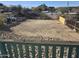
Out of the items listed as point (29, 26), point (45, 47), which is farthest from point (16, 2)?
point (45, 47)

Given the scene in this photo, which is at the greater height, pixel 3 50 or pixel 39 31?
pixel 39 31

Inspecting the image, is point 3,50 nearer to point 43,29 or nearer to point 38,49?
point 38,49

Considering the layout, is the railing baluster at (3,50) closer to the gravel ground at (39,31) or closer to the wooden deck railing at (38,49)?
the wooden deck railing at (38,49)

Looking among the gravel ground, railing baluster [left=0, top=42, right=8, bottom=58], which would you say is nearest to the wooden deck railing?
railing baluster [left=0, top=42, right=8, bottom=58]

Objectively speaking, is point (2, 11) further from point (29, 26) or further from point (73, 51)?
point (73, 51)

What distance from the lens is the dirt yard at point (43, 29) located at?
148 cm

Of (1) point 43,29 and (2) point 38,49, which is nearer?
(2) point 38,49

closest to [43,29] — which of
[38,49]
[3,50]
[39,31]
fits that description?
[39,31]

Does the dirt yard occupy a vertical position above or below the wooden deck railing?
above

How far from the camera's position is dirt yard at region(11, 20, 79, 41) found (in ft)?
4.85

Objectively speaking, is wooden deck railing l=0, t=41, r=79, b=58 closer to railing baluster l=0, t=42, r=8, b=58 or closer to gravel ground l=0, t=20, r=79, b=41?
railing baluster l=0, t=42, r=8, b=58

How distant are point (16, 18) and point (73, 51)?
742 millimetres

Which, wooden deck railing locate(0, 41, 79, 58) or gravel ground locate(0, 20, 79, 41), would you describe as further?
gravel ground locate(0, 20, 79, 41)

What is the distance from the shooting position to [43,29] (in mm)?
1534
